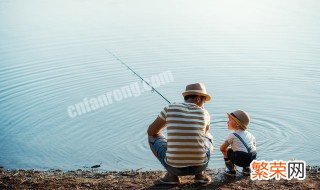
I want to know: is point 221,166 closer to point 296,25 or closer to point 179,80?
point 179,80

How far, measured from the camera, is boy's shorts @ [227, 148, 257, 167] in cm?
564

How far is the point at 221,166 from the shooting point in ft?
25.2

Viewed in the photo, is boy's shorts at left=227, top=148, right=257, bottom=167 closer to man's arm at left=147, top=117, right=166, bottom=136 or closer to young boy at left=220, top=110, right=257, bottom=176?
young boy at left=220, top=110, right=257, bottom=176

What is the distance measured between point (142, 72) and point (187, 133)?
9.07m

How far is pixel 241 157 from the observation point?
5.65 m

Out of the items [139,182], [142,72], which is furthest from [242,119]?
[142,72]

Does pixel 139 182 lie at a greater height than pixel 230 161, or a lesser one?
lesser

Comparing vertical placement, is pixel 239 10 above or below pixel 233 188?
above

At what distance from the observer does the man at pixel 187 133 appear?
5.09m

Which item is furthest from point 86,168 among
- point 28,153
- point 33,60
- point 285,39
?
point 285,39

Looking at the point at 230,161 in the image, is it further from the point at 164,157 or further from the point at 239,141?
the point at 164,157

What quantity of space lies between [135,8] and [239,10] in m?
5.70

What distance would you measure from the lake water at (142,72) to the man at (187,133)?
2.55 metres

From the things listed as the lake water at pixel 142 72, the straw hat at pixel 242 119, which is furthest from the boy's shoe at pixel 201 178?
the lake water at pixel 142 72
